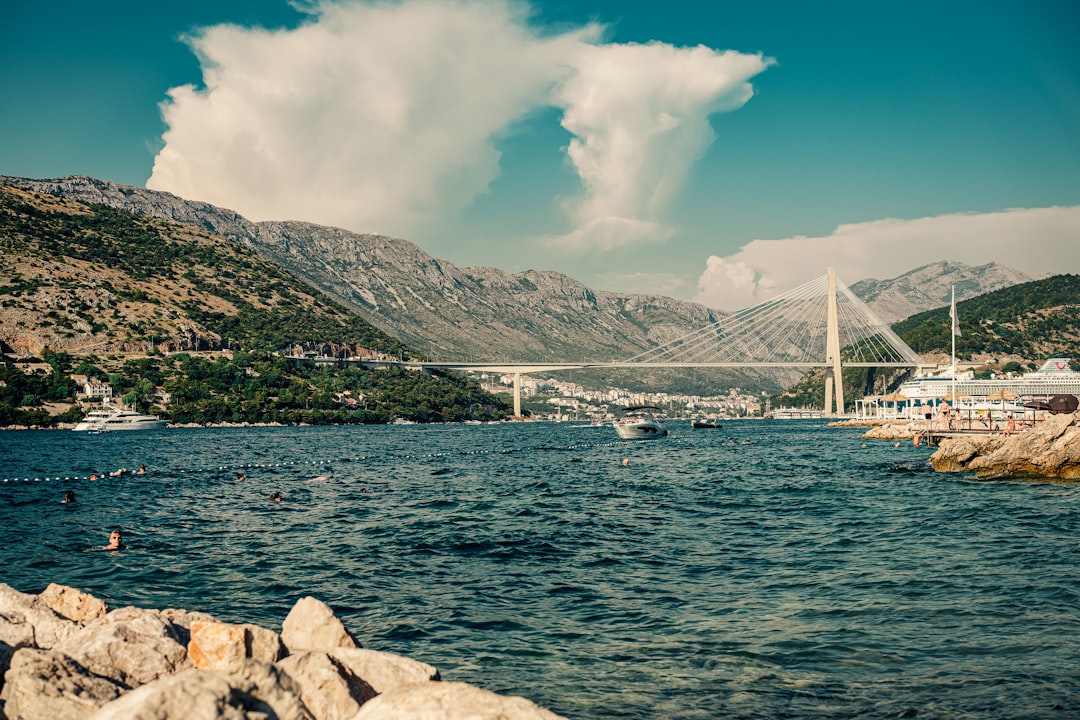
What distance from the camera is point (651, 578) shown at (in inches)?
626

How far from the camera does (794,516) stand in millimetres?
25125

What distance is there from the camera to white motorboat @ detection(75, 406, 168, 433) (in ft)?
336

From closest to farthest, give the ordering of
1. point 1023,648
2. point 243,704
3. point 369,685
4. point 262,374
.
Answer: point 243,704 → point 369,685 → point 1023,648 → point 262,374

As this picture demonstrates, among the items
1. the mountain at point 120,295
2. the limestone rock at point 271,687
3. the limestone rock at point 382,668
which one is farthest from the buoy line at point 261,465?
the mountain at point 120,295

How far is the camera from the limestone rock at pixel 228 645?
7.01 m

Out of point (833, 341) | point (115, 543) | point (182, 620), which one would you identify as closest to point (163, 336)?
point (833, 341)

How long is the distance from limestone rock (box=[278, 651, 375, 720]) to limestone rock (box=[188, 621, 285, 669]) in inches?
15.3

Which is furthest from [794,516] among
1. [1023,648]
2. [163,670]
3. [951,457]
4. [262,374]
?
[262,374]

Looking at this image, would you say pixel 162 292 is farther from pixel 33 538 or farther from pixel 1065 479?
pixel 1065 479

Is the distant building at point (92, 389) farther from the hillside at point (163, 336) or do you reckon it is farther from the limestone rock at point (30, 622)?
the limestone rock at point (30, 622)

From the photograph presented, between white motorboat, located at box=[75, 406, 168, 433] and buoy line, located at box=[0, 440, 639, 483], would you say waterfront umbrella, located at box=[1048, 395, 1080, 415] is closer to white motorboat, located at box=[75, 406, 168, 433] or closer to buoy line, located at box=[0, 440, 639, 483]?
buoy line, located at box=[0, 440, 639, 483]

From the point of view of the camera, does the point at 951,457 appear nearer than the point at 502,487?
No

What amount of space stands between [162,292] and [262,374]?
1471 inches

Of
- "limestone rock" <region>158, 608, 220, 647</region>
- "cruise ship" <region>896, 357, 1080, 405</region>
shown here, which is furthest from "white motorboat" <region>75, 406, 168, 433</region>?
"cruise ship" <region>896, 357, 1080, 405</region>
